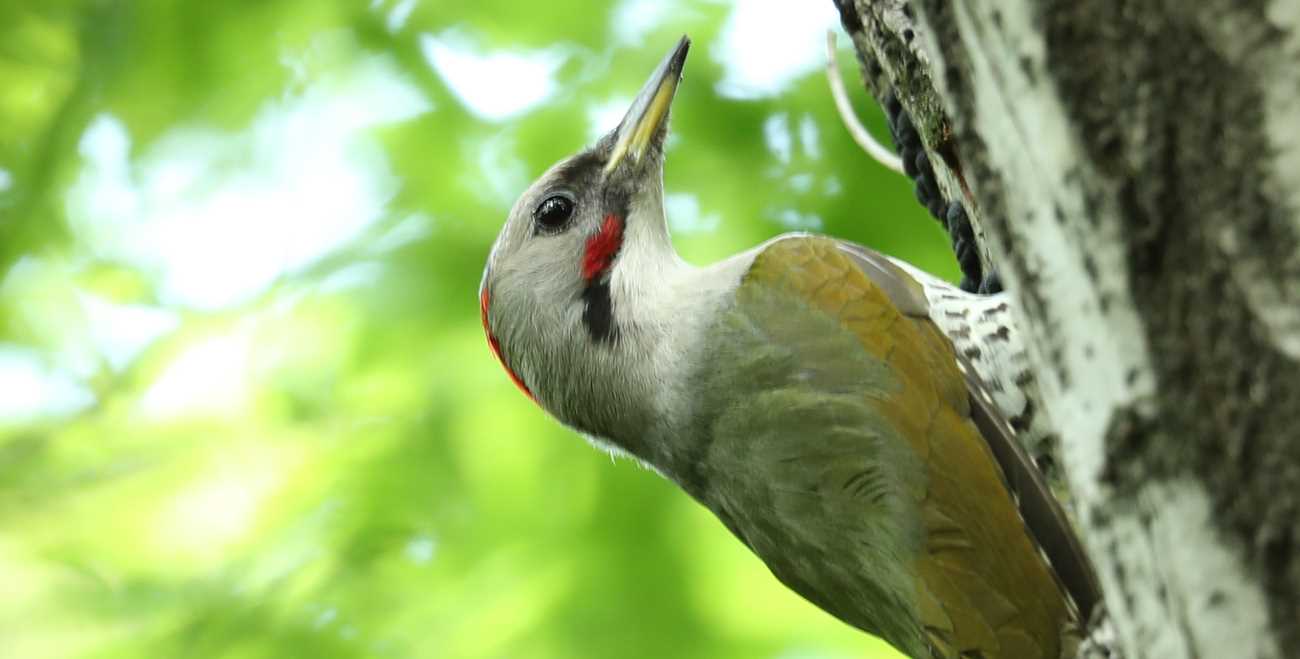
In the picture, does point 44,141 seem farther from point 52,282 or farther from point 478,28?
point 478,28

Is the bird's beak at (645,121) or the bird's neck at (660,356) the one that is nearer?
Answer: the bird's neck at (660,356)

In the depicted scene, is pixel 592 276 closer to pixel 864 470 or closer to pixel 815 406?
pixel 815 406

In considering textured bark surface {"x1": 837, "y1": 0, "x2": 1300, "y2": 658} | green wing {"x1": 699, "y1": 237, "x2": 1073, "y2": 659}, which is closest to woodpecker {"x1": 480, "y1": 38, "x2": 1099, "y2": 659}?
green wing {"x1": 699, "y1": 237, "x2": 1073, "y2": 659}

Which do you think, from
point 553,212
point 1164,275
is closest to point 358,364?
point 553,212

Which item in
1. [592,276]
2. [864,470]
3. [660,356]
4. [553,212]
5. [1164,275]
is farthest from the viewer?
[553,212]

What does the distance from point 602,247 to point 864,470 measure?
4.34ft

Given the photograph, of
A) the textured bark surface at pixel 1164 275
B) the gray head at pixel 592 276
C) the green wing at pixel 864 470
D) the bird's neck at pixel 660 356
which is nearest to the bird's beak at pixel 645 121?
the gray head at pixel 592 276

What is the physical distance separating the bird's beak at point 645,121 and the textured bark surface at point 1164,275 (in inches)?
111

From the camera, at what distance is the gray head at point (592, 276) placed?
3.86 meters

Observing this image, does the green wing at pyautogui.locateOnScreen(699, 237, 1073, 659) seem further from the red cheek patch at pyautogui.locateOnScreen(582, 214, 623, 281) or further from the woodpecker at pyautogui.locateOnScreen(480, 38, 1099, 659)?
the red cheek patch at pyautogui.locateOnScreen(582, 214, 623, 281)

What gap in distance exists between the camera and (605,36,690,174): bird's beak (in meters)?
4.28

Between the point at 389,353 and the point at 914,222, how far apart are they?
220 centimetres

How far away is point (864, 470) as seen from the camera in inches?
125

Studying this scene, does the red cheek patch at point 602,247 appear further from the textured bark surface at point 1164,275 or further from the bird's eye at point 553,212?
the textured bark surface at point 1164,275
